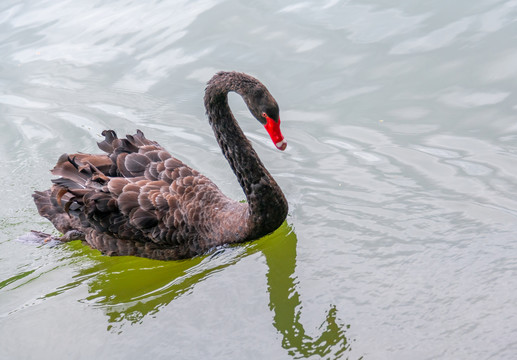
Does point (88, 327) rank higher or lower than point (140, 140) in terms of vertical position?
lower

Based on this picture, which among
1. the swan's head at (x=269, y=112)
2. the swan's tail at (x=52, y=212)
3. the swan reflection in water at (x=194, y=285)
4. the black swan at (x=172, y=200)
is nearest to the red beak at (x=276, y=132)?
the swan's head at (x=269, y=112)

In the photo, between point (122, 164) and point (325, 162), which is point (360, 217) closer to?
point (325, 162)

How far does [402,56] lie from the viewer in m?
6.20

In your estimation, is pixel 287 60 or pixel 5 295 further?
pixel 287 60

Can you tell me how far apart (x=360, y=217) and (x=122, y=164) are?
5.41 ft

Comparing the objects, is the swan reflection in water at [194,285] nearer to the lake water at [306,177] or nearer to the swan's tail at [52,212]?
the lake water at [306,177]

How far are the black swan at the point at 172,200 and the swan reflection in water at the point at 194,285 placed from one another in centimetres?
10

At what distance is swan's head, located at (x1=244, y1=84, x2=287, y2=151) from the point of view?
3953 mm

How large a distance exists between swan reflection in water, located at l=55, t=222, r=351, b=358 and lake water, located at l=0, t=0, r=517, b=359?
14mm

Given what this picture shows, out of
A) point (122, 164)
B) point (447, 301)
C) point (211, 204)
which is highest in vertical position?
point (122, 164)

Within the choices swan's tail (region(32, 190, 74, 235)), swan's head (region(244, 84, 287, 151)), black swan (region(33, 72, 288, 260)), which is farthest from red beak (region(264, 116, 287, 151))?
swan's tail (region(32, 190, 74, 235))

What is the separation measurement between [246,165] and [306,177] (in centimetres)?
86

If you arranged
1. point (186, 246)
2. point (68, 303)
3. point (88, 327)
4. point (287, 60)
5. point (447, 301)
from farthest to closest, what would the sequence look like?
1. point (287, 60)
2. point (186, 246)
3. point (68, 303)
4. point (88, 327)
5. point (447, 301)

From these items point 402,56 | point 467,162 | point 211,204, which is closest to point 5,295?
point 211,204
